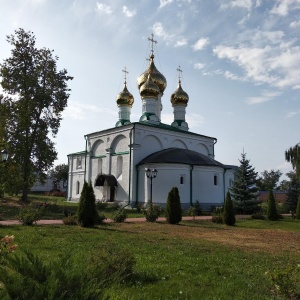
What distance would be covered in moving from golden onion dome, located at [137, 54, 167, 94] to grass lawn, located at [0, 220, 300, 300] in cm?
2370

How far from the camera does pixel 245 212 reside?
80.1 ft

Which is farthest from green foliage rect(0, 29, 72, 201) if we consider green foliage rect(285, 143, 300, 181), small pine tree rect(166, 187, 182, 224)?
green foliage rect(285, 143, 300, 181)

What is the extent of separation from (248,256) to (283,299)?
3.49 meters

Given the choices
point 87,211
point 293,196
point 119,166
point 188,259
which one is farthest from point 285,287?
point 293,196

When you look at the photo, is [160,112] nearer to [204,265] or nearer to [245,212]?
[245,212]

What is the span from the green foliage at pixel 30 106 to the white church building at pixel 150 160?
4335mm

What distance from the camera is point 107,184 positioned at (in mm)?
28703

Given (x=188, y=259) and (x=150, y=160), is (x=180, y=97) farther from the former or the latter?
(x=188, y=259)

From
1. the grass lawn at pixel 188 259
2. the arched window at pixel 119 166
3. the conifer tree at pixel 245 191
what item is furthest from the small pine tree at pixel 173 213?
the arched window at pixel 119 166

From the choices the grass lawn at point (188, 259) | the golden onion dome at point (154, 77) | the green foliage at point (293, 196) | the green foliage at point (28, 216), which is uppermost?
the golden onion dome at point (154, 77)

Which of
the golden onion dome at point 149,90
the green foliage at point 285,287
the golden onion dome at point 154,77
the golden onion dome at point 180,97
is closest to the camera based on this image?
the green foliage at point 285,287

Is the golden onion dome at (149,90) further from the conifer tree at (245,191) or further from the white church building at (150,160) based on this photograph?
the conifer tree at (245,191)

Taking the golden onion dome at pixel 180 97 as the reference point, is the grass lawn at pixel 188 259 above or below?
below

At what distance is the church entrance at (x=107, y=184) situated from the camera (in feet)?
94.0
